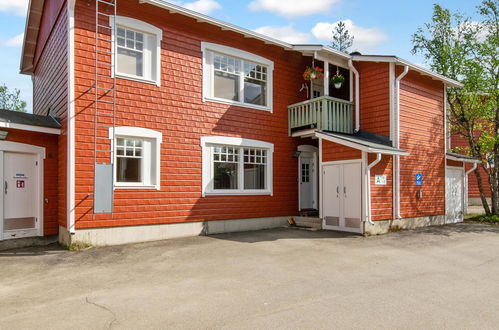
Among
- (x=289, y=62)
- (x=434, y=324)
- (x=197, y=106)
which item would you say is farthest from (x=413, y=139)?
(x=434, y=324)

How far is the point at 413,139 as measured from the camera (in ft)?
43.0

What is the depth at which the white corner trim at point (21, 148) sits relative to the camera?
948cm

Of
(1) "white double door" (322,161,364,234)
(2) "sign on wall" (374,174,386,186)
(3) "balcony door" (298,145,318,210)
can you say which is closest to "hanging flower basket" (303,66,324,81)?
(3) "balcony door" (298,145,318,210)

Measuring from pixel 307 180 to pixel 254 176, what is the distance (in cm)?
245

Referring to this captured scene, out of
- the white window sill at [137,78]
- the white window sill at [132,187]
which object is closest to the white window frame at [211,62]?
the white window sill at [137,78]

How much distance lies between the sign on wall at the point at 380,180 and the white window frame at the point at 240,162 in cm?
340

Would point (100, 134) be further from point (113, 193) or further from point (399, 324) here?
point (399, 324)

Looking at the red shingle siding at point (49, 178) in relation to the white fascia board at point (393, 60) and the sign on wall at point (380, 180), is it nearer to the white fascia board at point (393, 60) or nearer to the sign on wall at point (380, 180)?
the sign on wall at point (380, 180)

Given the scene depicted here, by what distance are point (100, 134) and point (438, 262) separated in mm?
8449

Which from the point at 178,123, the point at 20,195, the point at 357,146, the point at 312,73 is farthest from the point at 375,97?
the point at 20,195

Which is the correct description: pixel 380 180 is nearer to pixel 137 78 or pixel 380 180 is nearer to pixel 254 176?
pixel 254 176

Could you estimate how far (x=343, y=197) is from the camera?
11758mm

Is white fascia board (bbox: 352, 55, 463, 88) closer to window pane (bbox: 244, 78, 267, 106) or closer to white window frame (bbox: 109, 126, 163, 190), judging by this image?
window pane (bbox: 244, 78, 267, 106)

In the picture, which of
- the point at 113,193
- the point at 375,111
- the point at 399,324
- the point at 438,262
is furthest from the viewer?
the point at 375,111
